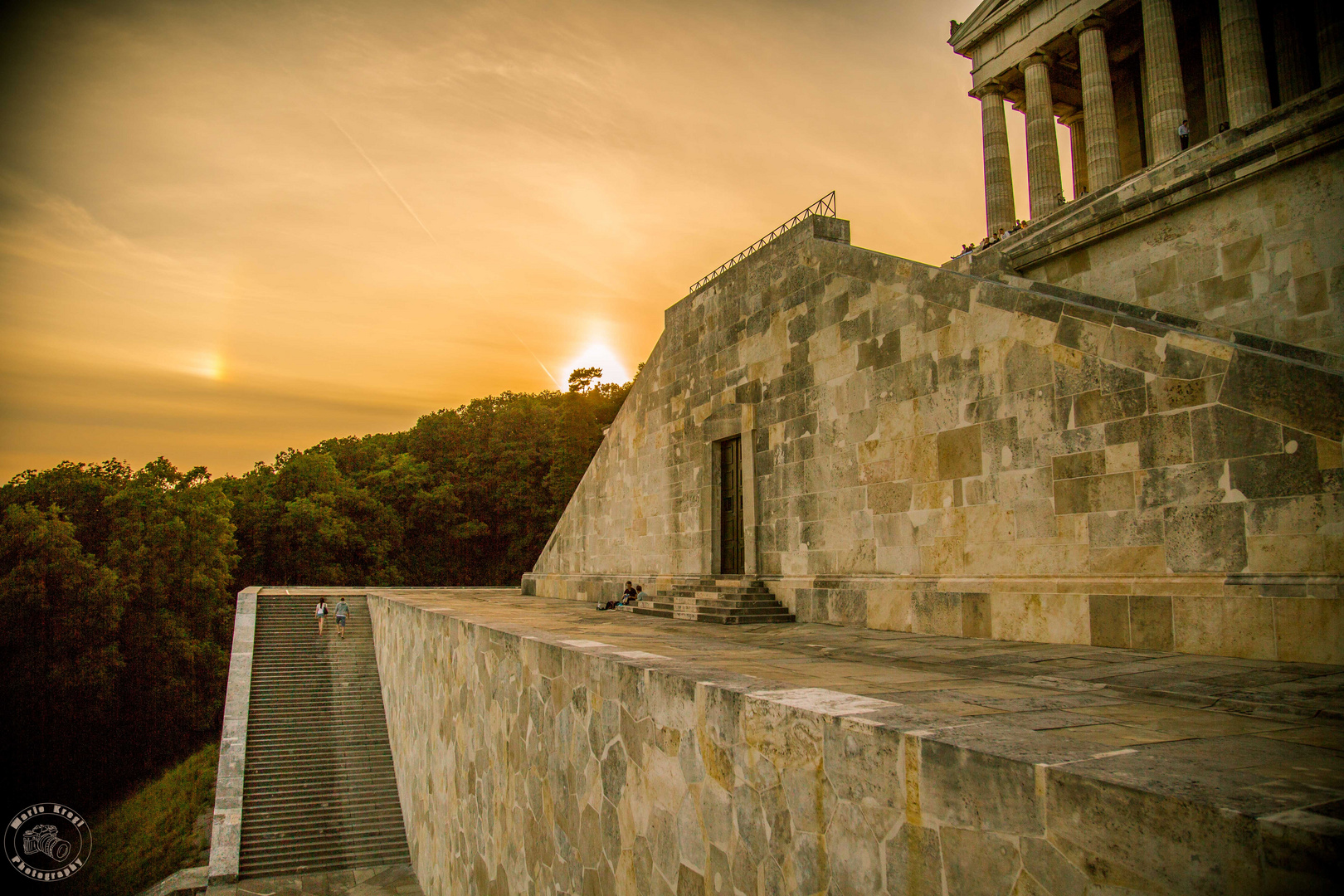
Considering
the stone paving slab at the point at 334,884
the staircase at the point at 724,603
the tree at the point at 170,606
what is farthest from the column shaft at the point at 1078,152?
the tree at the point at 170,606

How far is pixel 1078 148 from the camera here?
62.6ft

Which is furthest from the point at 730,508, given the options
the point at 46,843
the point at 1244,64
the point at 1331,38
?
the point at 46,843

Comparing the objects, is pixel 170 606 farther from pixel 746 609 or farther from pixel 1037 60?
pixel 1037 60

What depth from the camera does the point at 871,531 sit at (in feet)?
31.8

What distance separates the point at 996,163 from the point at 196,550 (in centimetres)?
2928

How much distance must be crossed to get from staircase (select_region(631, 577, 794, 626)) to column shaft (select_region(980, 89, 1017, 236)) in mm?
9941

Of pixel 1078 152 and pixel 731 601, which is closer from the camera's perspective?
pixel 731 601

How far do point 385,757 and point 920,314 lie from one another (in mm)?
14234

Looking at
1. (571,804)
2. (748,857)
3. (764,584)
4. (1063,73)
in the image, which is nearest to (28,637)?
(764,584)

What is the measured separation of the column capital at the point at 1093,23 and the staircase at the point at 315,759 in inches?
789

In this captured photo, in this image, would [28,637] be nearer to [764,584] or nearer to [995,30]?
[764,584]

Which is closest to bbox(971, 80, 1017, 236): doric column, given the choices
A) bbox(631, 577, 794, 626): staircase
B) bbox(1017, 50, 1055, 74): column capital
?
bbox(1017, 50, 1055, 74): column capital

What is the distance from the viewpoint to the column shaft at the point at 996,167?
55.5 ft

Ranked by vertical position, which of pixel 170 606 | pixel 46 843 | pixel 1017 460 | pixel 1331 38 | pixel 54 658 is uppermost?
pixel 1331 38
